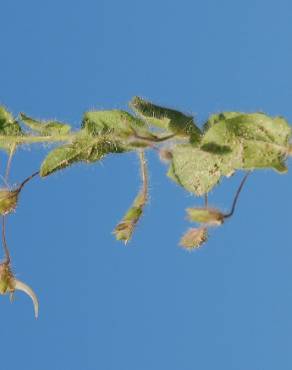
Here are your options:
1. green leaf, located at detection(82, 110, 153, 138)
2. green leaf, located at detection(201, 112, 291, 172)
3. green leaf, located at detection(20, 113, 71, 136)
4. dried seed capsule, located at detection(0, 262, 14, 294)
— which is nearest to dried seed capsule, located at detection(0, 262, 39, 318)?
dried seed capsule, located at detection(0, 262, 14, 294)

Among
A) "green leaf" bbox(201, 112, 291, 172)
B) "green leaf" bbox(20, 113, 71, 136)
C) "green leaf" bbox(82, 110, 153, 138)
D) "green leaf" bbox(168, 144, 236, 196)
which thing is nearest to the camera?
"green leaf" bbox(201, 112, 291, 172)

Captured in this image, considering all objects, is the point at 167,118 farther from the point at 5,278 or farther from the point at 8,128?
the point at 5,278

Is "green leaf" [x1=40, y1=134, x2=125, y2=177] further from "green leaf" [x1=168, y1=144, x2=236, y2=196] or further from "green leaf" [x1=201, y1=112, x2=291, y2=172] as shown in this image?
"green leaf" [x1=201, y1=112, x2=291, y2=172]

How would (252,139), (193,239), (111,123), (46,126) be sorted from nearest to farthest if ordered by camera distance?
(252,139)
(193,239)
(111,123)
(46,126)

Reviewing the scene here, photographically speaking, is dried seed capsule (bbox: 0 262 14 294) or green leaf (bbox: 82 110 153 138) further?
dried seed capsule (bbox: 0 262 14 294)

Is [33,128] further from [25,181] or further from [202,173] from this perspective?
[202,173]

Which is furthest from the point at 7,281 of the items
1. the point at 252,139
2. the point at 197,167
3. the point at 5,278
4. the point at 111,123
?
the point at 252,139

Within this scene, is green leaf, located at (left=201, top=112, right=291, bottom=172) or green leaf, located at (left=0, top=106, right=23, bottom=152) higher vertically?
green leaf, located at (left=0, top=106, right=23, bottom=152)
